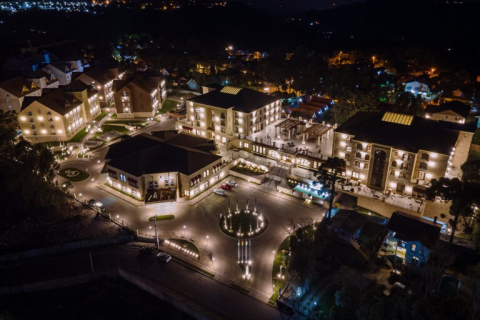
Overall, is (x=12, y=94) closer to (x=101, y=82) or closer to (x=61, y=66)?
(x=101, y=82)

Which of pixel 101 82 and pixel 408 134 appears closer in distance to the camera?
pixel 408 134

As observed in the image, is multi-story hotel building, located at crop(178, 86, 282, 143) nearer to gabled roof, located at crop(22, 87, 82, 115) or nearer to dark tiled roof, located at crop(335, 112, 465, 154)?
dark tiled roof, located at crop(335, 112, 465, 154)

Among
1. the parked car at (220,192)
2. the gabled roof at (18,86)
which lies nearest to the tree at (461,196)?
the parked car at (220,192)

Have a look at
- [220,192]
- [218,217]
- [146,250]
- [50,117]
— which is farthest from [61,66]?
[146,250]

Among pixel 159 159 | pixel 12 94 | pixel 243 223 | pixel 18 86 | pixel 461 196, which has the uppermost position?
pixel 18 86

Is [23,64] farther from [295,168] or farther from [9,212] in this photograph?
[295,168]

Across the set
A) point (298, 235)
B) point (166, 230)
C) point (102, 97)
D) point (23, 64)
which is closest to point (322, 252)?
point (298, 235)
